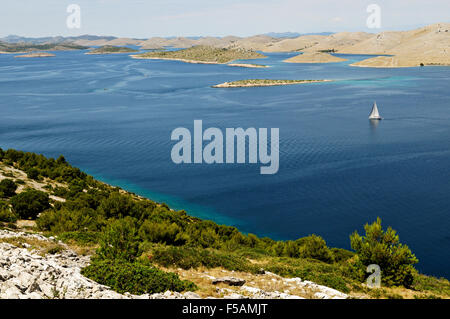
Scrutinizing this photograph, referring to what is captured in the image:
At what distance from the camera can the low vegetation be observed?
14022 millimetres

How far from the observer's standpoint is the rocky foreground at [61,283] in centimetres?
1068

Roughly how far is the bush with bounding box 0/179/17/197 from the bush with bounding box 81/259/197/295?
1948 cm

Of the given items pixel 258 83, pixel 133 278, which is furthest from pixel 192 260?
pixel 258 83

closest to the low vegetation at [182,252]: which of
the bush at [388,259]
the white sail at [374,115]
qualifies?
the bush at [388,259]

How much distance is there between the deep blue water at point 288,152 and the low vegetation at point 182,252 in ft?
33.7

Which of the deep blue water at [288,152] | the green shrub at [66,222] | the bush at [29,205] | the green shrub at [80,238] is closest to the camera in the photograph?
the green shrub at [80,238]

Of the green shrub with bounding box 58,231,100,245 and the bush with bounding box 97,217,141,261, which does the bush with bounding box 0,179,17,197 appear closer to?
the green shrub with bounding box 58,231,100,245

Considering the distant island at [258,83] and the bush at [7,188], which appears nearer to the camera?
the bush at [7,188]

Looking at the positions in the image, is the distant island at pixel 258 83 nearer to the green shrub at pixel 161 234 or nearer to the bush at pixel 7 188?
the bush at pixel 7 188

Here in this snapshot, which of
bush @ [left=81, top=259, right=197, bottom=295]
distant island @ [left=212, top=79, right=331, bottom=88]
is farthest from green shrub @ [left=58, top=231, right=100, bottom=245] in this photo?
distant island @ [left=212, top=79, right=331, bottom=88]

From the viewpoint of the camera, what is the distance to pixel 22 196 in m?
26.0

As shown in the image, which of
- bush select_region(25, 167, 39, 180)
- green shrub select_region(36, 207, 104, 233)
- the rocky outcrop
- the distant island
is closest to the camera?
the rocky outcrop
